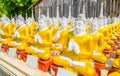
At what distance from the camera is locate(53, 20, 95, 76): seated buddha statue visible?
383 centimetres

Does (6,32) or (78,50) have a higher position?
(6,32)

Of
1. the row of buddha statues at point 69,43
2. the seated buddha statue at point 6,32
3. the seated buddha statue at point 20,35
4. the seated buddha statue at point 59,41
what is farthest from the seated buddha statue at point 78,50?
the seated buddha statue at point 6,32

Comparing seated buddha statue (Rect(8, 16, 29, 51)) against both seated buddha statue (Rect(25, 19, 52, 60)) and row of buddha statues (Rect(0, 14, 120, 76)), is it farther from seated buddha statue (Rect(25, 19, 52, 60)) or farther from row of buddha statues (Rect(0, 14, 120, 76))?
seated buddha statue (Rect(25, 19, 52, 60))

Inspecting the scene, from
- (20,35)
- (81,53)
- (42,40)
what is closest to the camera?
(81,53)

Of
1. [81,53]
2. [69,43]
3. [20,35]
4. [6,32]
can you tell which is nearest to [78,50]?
[81,53]

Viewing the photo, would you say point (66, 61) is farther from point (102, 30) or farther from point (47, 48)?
point (102, 30)

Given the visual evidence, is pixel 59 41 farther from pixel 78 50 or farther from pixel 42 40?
pixel 78 50

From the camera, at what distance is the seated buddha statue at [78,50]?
383cm

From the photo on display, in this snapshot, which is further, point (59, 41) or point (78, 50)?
point (59, 41)

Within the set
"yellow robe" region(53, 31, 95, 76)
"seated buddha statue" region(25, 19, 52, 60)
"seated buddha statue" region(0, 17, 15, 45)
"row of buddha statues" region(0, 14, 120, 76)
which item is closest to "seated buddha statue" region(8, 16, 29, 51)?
"row of buddha statues" region(0, 14, 120, 76)

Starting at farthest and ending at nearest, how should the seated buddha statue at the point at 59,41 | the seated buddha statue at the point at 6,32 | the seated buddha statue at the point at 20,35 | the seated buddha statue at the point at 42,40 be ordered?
the seated buddha statue at the point at 6,32
the seated buddha statue at the point at 20,35
the seated buddha statue at the point at 59,41
the seated buddha statue at the point at 42,40

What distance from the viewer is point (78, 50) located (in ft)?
12.8

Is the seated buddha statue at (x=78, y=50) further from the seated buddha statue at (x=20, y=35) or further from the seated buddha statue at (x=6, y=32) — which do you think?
the seated buddha statue at (x=6, y=32)

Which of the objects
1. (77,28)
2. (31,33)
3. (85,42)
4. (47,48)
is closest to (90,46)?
(85,42)
